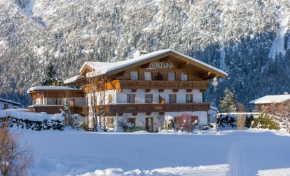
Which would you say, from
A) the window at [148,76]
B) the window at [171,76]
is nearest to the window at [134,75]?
the window at [148,76]

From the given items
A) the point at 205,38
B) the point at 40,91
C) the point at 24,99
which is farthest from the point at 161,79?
the point at 205,38

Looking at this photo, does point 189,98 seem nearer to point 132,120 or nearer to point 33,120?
point 132,120

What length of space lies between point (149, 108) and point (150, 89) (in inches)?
72.4

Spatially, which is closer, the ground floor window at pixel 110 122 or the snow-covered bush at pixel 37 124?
the snow-covered bush at pixel 37 124

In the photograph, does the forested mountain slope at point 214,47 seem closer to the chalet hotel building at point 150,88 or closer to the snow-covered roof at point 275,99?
the snow-covered roof at point 275,99

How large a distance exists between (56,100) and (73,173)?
27501 mm

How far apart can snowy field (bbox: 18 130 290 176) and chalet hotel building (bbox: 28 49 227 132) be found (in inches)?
445

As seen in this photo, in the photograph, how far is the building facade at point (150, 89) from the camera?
105 feet

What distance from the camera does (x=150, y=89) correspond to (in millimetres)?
33906

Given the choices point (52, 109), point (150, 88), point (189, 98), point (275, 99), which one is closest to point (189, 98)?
point (189, 98)

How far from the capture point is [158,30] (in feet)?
632

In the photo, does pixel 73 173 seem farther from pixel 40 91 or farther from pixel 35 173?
pixel 40 91

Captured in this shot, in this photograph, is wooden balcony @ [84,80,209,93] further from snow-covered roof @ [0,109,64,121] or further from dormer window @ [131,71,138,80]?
snow-covered roof @ [0,109,64,121]

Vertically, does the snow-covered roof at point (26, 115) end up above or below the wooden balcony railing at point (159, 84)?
below
